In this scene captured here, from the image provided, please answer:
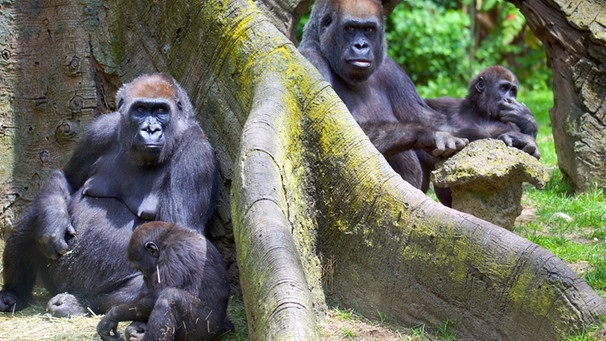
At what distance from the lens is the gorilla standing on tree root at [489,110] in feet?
21.1

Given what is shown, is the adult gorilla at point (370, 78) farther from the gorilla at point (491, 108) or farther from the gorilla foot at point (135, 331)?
the gorilla foot at point (135, 331)

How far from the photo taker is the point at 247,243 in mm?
3744

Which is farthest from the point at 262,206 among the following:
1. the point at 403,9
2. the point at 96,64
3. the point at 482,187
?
the point at 403,9

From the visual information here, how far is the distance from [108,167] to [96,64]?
2.97 ft

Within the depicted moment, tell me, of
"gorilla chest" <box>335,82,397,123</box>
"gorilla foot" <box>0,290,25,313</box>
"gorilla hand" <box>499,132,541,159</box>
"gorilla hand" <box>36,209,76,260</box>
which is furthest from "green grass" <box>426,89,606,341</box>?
"gorilla foot" <box>0,290,25,313</box>

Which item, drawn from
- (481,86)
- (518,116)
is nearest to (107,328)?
(518,116)

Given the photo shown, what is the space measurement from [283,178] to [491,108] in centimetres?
312

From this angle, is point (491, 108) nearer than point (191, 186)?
No

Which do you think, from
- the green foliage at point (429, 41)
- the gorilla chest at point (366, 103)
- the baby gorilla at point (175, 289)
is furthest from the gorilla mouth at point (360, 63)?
the green foliage at point (429, 41)

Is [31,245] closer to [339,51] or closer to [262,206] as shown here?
[262,206]

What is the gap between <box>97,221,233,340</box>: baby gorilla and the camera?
3891mm

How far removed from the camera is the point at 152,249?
4.17 m

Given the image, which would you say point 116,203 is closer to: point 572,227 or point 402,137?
point 402,137

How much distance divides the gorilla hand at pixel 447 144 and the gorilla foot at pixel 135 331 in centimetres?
239
